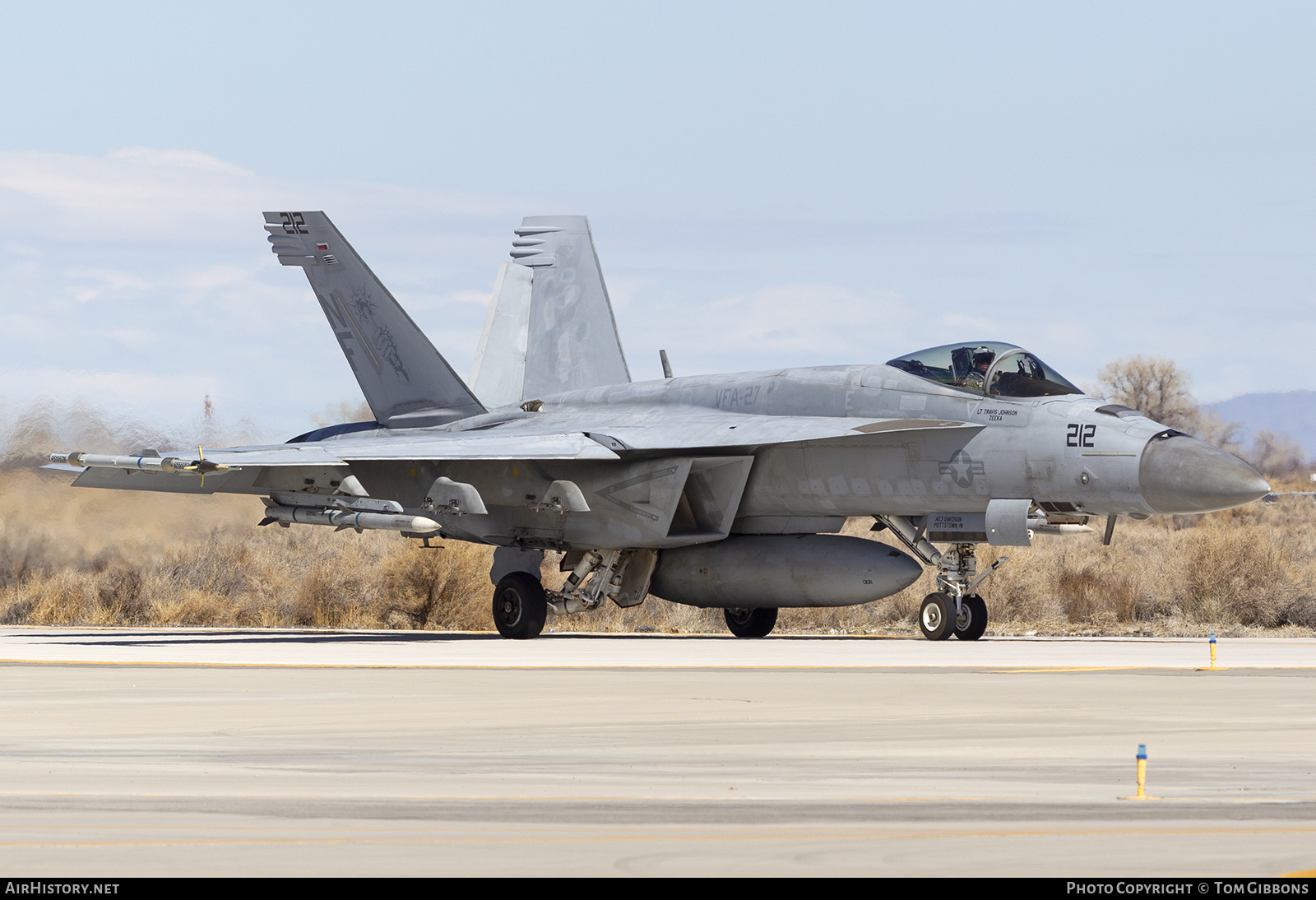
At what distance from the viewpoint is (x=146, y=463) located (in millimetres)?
20688

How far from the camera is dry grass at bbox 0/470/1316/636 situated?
1049 inches

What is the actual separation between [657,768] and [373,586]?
2071 centimetres

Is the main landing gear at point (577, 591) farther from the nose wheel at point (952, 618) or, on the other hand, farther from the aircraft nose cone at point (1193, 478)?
the aircraft nose cone at point (1193, 478)

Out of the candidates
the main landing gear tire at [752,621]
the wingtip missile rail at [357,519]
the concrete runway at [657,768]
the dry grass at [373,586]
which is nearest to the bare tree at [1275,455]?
the dry grass at [373,586]

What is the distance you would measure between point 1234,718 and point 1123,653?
7.27 metres

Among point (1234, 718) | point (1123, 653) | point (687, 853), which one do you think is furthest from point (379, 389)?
point (687, 853)

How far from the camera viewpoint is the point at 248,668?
16484 millimetres

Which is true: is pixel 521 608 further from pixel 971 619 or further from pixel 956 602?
pixel 971 619

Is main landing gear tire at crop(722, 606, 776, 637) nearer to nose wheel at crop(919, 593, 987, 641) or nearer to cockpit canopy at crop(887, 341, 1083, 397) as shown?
nose wheel at crop(919, 593, 987, 641)

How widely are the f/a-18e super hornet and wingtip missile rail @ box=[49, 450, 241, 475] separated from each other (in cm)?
4

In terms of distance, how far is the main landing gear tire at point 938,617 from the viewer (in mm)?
21391

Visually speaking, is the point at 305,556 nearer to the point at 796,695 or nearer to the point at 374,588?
the point at 374,588

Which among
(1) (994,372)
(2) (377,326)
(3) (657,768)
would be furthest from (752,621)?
(3) (657,768)

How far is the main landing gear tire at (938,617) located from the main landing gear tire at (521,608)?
5.26m
